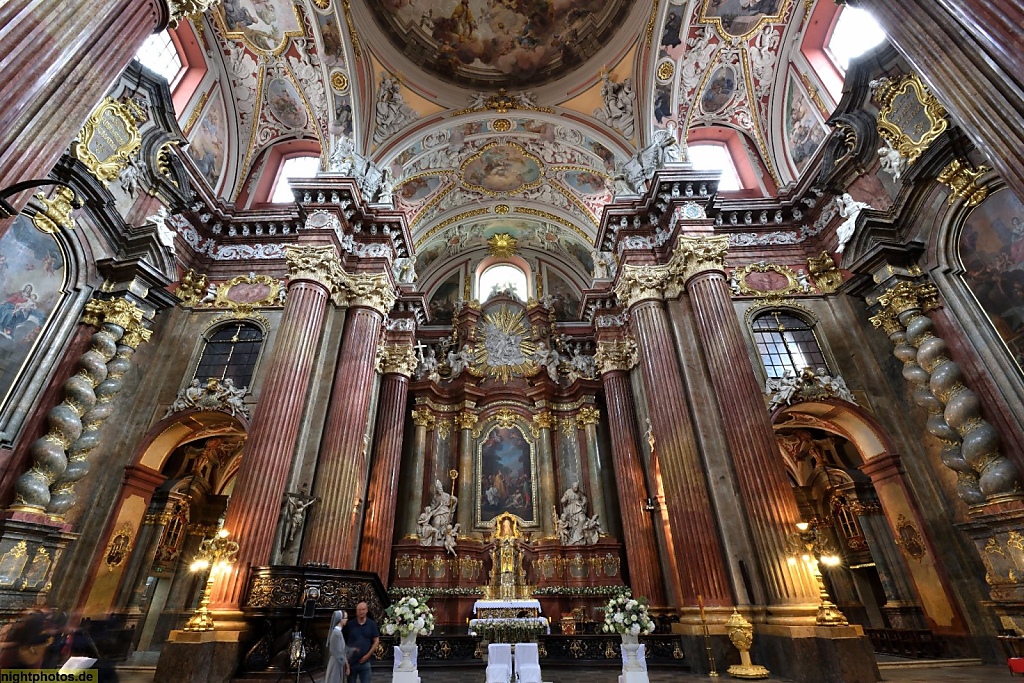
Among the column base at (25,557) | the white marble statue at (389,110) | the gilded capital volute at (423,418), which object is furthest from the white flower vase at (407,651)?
the white marble statue at (389,110)

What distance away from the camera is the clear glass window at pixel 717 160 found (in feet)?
48.4

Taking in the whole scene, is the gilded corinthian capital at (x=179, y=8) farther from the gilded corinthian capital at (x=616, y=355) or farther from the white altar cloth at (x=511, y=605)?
the gilded corinthian capital at (x=616, y=355)

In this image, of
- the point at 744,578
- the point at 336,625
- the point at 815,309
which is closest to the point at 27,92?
the point at 336,625

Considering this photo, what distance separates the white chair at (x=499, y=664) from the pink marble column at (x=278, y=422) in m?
4.11

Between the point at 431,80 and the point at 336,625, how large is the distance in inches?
611

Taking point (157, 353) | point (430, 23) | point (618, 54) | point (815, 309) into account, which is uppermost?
point (430, 23)

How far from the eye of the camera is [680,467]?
393 inches

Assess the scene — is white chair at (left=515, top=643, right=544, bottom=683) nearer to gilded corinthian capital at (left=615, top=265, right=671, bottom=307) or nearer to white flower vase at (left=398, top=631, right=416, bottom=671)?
white flower vase at (left=398, top=631, right=416, bottom=671)

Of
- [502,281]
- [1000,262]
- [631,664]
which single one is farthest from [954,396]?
[502,281]

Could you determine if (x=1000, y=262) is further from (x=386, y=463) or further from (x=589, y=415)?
(x=386, y=463)

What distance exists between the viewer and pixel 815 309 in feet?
A: 39.1

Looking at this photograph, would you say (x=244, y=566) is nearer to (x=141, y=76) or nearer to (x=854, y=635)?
(x=854, y=635)

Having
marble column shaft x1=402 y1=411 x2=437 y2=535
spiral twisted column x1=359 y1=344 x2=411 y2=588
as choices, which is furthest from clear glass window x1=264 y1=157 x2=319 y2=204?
marble column shaft x1=402 y1=411 x2=437 y2=535

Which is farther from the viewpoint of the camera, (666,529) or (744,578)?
(666,529)
